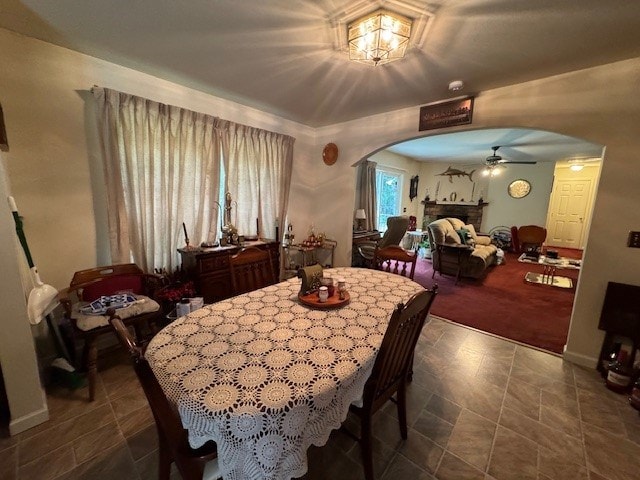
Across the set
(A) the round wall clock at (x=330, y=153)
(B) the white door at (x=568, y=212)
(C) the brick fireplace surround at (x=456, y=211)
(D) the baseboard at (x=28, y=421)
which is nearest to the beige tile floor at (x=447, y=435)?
(D) the baseboard at (x=28, y=421)

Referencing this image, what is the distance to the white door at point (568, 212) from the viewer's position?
21.3 feet

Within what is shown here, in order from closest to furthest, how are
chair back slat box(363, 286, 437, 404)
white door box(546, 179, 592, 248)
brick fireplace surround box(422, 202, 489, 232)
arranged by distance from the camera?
chair back slat box(363, 286, 437, 404) → white door box(546, 179, 592, 248) → brick fireplace surround box(422, 202, 489, 232)

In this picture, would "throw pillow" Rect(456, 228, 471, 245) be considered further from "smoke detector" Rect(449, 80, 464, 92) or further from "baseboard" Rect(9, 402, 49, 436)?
"baseboard" Rect(9, 402, 49, 436)

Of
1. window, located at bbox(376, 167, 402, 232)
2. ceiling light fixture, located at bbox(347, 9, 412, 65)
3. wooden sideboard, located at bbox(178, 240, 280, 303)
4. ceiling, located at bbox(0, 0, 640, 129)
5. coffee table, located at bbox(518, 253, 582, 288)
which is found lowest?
coffee table, located at bbox(518, 253, 582, 288)

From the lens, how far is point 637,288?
1.89 m

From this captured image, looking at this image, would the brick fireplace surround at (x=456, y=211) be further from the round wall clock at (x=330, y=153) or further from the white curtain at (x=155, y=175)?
the white curtain at (x=155, y=175)

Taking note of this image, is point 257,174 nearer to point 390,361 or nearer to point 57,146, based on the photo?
point 57,146

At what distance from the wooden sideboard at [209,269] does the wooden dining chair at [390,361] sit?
165 centimetres

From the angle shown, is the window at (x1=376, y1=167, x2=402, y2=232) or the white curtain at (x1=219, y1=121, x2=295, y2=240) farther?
the window at (x1=376, y1=167, x2=402, y2=232)

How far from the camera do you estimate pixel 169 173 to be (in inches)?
94.2

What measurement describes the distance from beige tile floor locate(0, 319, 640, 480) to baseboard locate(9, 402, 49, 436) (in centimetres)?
4

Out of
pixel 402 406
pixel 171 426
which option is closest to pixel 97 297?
pixel 171 426

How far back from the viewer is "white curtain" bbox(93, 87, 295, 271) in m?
2.12

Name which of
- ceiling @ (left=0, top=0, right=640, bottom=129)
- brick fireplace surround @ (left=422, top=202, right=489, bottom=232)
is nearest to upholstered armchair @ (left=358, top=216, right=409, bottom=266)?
ceiling @ (left=0, top=0, right=640, bottom=129)
